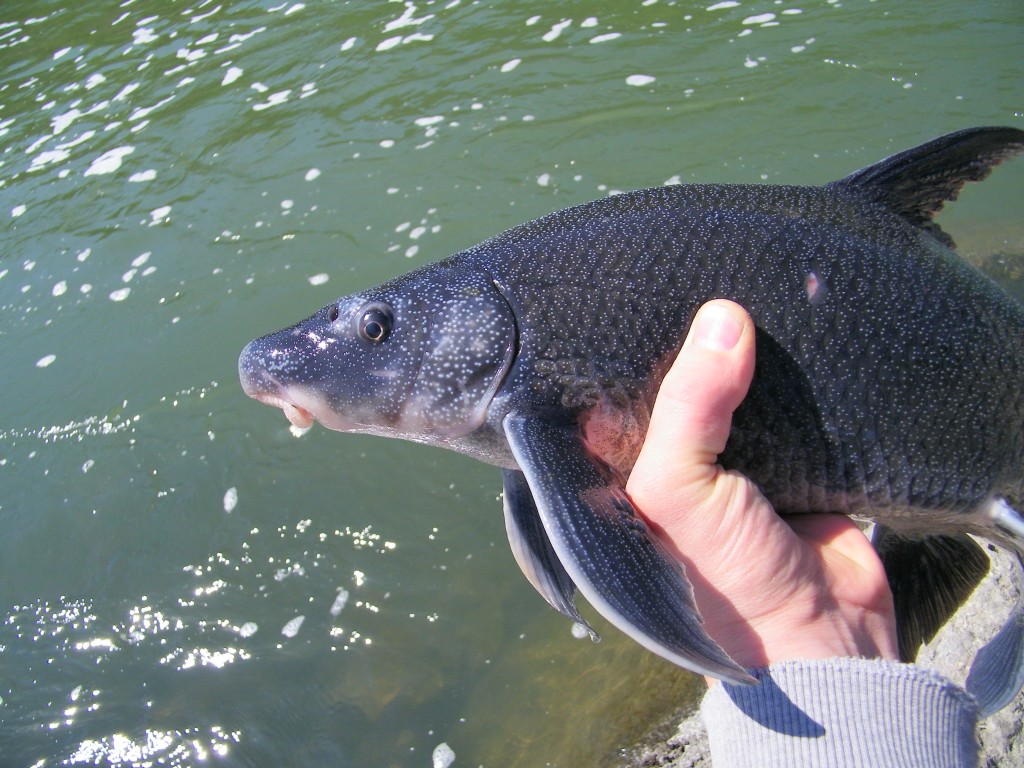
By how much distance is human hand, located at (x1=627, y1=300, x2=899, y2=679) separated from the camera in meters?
2.13

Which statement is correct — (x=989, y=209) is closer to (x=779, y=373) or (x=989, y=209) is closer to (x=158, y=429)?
(x=779, y=373)

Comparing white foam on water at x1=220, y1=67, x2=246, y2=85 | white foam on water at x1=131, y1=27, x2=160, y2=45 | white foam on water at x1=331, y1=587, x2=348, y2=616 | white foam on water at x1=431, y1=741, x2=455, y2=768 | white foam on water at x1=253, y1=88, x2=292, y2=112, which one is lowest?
white foam on water at x1=431, y1=741, x2=455, y2=768

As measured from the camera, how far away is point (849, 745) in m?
1.89

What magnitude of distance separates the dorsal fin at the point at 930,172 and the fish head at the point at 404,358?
1.20 m

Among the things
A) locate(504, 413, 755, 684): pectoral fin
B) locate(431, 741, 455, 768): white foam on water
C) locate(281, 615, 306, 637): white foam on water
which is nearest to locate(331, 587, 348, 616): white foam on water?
locate(281, 615, 306, 637): white foam on water

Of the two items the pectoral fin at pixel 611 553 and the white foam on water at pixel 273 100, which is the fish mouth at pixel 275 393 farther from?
the white foam on water at pixel 273 100

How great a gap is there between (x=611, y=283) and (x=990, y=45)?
8079 millimetres

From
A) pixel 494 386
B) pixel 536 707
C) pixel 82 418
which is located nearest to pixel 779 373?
pixel 494 386

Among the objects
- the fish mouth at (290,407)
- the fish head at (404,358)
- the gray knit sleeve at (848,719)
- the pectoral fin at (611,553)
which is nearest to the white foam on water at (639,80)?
the fish head at (404,358)

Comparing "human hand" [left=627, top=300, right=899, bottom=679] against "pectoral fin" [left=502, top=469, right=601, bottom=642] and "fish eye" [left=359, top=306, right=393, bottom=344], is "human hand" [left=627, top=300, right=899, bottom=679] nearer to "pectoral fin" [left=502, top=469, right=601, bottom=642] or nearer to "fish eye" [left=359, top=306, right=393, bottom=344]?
"pectoral fin" [left=502, top=469, right=601, bottom=642]

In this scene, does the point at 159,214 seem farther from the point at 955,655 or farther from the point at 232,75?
the point at 955,655

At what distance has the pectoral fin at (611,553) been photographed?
1788mm

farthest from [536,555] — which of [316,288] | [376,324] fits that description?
[316,288]

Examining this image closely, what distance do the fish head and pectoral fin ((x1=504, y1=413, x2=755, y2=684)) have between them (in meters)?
0.25
